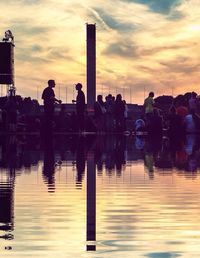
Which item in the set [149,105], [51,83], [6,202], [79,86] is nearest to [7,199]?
[6,202]

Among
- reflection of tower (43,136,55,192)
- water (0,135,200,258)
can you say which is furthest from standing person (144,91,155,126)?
water (0,135,200,258)

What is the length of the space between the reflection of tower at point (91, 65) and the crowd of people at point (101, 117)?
19.8m

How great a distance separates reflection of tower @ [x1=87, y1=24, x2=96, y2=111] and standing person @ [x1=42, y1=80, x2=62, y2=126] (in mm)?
29959

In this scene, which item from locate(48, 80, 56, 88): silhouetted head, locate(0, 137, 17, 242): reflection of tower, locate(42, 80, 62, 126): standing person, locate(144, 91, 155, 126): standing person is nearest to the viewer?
locate(0, 137, 17, 242): reflection of tower

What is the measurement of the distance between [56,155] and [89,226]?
11.5 metres

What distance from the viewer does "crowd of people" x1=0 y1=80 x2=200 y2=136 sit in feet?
110

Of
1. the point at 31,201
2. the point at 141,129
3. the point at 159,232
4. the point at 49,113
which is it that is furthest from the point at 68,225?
the point at 141,129

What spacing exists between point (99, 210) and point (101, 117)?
3005 centimetres

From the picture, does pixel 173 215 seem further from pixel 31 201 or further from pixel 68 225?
pixel 31 201

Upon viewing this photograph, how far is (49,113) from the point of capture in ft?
107

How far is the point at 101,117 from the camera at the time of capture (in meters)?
37.9

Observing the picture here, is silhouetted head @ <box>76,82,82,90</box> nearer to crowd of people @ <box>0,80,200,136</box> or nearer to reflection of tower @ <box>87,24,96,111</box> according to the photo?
crowd of people @ <box>0,80,200,136</box>

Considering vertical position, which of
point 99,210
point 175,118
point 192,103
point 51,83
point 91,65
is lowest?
point 99,210

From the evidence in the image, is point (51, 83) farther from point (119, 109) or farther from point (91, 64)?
point (91, 64)
